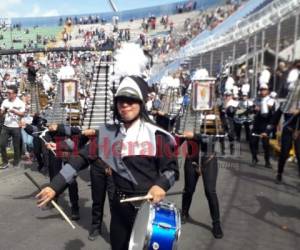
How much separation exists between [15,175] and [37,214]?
124 inches

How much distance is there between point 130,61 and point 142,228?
1.40 meters

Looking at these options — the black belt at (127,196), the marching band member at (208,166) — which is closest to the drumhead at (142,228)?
the black belt at (127,196)

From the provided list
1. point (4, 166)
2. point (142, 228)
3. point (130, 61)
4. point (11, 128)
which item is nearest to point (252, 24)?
point (11, 128)

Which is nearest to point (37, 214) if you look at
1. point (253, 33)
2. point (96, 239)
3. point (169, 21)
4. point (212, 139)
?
point (96, 239)

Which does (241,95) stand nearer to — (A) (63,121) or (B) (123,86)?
(A) (63,121)

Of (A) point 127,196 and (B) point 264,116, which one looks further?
(B) point 264,116

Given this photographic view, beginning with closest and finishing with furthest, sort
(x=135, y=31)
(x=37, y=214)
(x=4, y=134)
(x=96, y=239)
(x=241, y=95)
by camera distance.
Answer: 1. (x=96, y=239)
2. (x=37, y=214)
3. (x=4, y=134)
4. (x=241, y=95)
5. (x=135, y=31)

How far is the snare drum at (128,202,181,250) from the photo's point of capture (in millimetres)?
2949

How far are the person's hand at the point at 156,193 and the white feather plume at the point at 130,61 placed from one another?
100 centimetres

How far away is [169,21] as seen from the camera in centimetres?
3978

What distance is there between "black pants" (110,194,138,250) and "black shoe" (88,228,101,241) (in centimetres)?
212

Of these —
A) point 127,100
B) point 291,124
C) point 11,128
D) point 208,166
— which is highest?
point 127,100

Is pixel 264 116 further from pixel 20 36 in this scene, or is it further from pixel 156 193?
pixel 20 36

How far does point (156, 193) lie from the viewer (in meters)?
3.05
